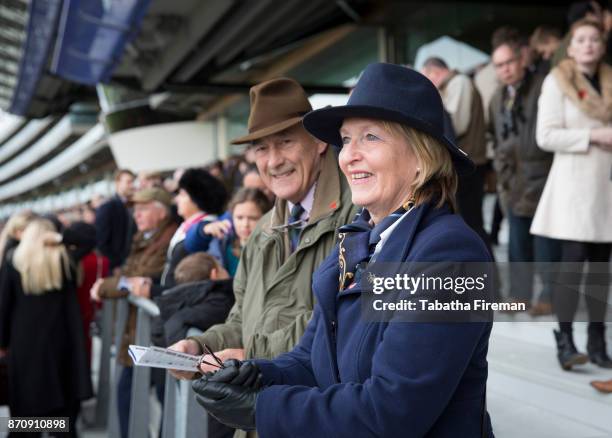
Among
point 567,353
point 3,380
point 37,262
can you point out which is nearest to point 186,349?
point 567,353

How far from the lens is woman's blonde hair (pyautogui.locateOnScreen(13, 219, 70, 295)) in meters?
5.58

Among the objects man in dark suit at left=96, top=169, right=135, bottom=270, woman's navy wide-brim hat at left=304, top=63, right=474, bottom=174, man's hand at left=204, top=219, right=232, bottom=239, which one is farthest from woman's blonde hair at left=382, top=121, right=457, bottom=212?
man in dark suit at left=96, top=169, right=135, bottom=270

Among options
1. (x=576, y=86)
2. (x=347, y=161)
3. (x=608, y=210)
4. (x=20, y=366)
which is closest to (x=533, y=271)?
(x=608, y=210)

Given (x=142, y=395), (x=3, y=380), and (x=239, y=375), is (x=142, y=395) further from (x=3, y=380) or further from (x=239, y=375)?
(x=3, y=380)

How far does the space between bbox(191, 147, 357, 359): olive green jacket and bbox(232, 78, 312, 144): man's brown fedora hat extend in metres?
0.26

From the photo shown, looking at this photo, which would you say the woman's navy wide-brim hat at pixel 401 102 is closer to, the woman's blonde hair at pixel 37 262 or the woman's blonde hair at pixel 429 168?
the woman's blonde hair at pixel 429 168

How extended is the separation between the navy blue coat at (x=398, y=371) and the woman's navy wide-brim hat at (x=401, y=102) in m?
0.20

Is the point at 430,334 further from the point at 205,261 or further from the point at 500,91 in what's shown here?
the point at 500,91

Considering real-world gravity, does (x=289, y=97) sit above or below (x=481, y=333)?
above

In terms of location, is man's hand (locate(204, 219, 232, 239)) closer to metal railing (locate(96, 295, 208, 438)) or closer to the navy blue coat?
metal railing (locate(96, 295, 208, 438))

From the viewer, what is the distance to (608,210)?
3.82 meters

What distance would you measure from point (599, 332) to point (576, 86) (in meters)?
1.45

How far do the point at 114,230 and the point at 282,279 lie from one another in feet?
18.6

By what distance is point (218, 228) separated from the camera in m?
4.21
